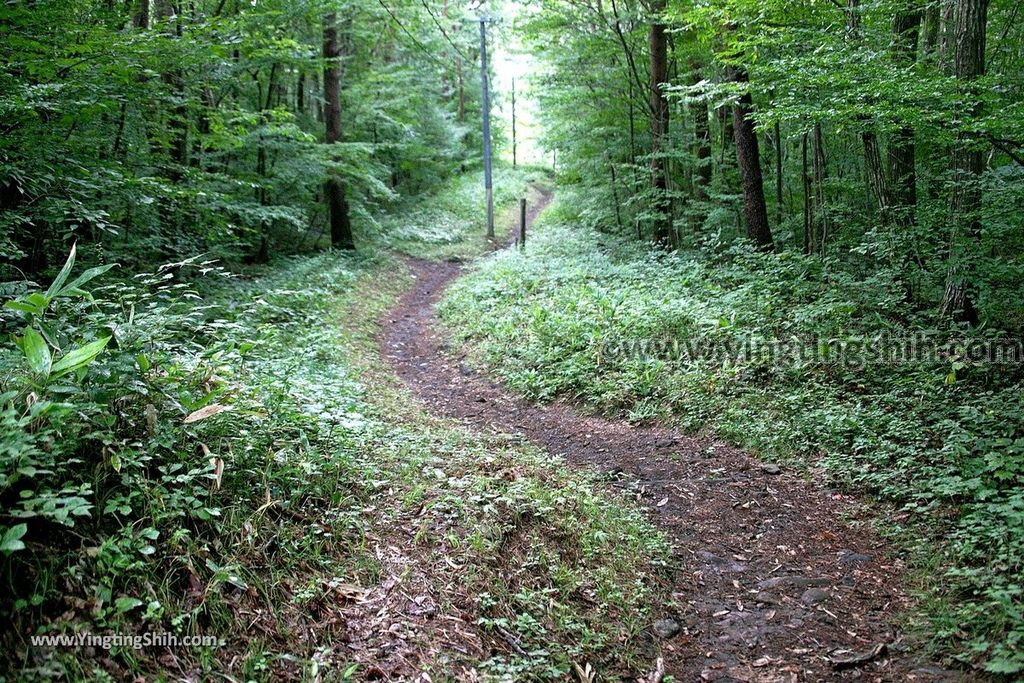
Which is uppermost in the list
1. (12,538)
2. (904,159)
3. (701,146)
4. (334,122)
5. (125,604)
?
(334,122)

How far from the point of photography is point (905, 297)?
8391mm

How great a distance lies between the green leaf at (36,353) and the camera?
312 centimetres

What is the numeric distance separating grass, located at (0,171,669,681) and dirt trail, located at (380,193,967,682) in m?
0.36

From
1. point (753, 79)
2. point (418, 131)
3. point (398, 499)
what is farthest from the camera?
point (418, 131)

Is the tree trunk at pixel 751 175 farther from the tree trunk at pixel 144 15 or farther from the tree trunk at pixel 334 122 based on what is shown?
the tree trunk at pixel 144 15

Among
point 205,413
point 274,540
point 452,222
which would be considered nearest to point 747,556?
point 274,540

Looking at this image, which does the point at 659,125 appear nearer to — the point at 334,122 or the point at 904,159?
the point at 904,159

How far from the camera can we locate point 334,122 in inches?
622

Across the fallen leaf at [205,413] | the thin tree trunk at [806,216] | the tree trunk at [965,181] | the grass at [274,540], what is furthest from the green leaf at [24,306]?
the thin tree trunk at [806,216]

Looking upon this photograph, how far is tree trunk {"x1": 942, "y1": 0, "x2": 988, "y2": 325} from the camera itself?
6.77 meters

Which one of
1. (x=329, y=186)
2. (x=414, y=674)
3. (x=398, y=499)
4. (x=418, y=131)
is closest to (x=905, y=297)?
(x=398, y=499)

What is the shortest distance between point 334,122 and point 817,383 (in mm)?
13953

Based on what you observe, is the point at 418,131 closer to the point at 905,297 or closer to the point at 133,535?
the point at 905,297

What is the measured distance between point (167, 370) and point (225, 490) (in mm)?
1004
